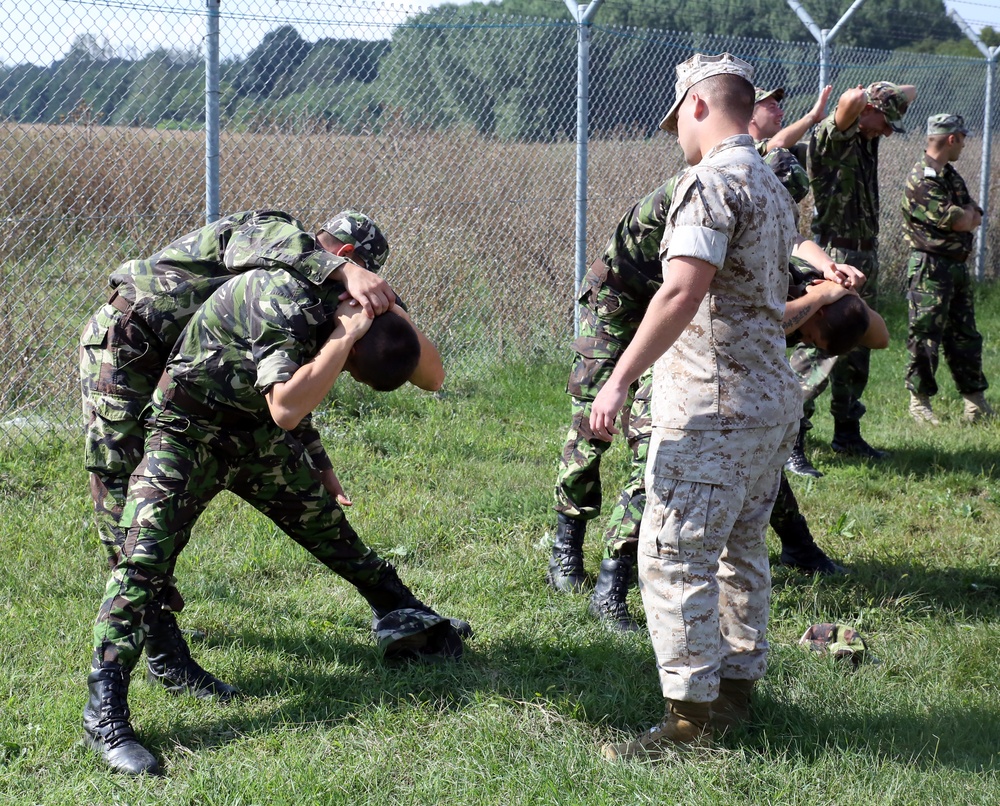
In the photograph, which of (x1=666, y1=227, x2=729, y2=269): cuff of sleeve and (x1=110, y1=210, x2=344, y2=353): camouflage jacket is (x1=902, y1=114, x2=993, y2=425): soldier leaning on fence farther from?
(x1=110, y1=210, x2=344, y2=353): camouflage jacket

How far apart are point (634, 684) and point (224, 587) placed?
1845mm

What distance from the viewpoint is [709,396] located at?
2.87 meters

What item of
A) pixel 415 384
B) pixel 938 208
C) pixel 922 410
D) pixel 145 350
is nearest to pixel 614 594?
pixel 415 384

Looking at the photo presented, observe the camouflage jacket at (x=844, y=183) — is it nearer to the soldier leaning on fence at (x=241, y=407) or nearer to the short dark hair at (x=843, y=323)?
the short dark hair at (x=843, y=323)

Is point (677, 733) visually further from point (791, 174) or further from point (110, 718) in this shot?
point (791, 174)

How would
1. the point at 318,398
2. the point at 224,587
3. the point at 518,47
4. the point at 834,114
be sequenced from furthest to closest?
1. the point at 518,47
2. the point at 834,114
3. the point at 224,587
4. the point at 318,398

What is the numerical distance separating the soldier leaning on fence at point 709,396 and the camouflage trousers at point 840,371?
327 cm

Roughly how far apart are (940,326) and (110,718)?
611 centimetres

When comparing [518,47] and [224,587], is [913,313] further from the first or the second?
[224,587]

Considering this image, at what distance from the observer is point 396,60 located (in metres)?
7.12

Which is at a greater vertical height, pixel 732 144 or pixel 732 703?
pixel 732 144

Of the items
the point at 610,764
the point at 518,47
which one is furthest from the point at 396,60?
the point at 610,764

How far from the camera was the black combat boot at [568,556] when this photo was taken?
4.43 m

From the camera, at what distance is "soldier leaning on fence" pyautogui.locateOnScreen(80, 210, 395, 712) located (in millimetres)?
3428
